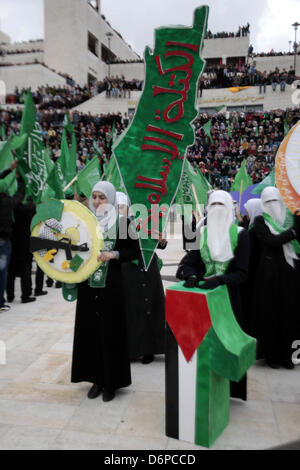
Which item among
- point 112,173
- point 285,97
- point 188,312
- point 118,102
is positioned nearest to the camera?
point 188,312

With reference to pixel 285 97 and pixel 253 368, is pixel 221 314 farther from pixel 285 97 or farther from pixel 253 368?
pixel 285 97

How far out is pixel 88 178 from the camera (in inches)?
258

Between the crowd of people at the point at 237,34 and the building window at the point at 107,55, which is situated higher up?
the crowd of people at the point at 237,34

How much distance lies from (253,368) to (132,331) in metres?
1.20

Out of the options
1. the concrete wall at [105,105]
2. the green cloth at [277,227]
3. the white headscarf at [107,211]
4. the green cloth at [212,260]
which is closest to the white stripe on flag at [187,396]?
the green cloth at [212,260]

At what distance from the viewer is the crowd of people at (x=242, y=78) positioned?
2855 cm

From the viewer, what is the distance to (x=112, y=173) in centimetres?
617

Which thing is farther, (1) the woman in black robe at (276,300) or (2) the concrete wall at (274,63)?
(2) the concrete wall at (274,63)

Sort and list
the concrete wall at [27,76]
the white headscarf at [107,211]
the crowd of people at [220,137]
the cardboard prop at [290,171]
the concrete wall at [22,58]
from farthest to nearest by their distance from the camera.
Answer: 1. the concrete wall at [22,58]
2. the concrete wall at [27,76]
3. the crowd of people at [220,137]
4. the cardboard prop at [290,171]
5. the white headscarf at [107,211]

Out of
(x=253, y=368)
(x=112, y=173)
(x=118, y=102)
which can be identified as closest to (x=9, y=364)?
(x=253, y=368)

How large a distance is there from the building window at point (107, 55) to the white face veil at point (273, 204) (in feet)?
126

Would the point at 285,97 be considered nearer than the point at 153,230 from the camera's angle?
No

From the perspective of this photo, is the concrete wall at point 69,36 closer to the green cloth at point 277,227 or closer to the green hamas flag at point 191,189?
the green hamas flag at point 191,189

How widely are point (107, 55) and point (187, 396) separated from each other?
139 feet
